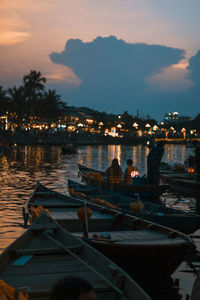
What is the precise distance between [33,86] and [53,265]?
310 feet

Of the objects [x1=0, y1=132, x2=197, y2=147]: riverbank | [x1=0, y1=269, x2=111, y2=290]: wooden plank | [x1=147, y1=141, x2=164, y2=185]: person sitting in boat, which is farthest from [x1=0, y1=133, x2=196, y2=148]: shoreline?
[x1=0, y1=269, x2=111, y2=290]: wooden plank

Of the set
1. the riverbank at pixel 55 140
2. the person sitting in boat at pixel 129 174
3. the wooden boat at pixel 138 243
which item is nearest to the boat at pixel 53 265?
the wooden boat at pixel 138 243

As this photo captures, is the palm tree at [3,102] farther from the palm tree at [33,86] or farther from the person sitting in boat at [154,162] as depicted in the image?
the person sitting in boat at [154,162]

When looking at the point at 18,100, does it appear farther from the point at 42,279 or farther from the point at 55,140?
the point at 42,279

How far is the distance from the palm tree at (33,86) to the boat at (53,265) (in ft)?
298

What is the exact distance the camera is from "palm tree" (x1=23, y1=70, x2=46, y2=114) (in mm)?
96125

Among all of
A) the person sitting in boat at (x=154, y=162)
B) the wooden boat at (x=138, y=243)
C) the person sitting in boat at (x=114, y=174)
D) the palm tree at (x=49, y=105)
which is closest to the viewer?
the wooden boat at (x=138, y=243)

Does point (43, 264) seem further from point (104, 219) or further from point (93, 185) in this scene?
point (93, 185)

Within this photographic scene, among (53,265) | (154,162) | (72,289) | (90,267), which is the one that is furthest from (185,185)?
(72,289)

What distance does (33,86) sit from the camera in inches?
3875

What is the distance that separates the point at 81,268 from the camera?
6.71 meters

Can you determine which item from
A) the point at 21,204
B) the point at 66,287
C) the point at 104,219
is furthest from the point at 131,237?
the point at 21,204

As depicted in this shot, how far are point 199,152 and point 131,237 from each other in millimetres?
11321

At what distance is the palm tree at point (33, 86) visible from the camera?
96125mm
